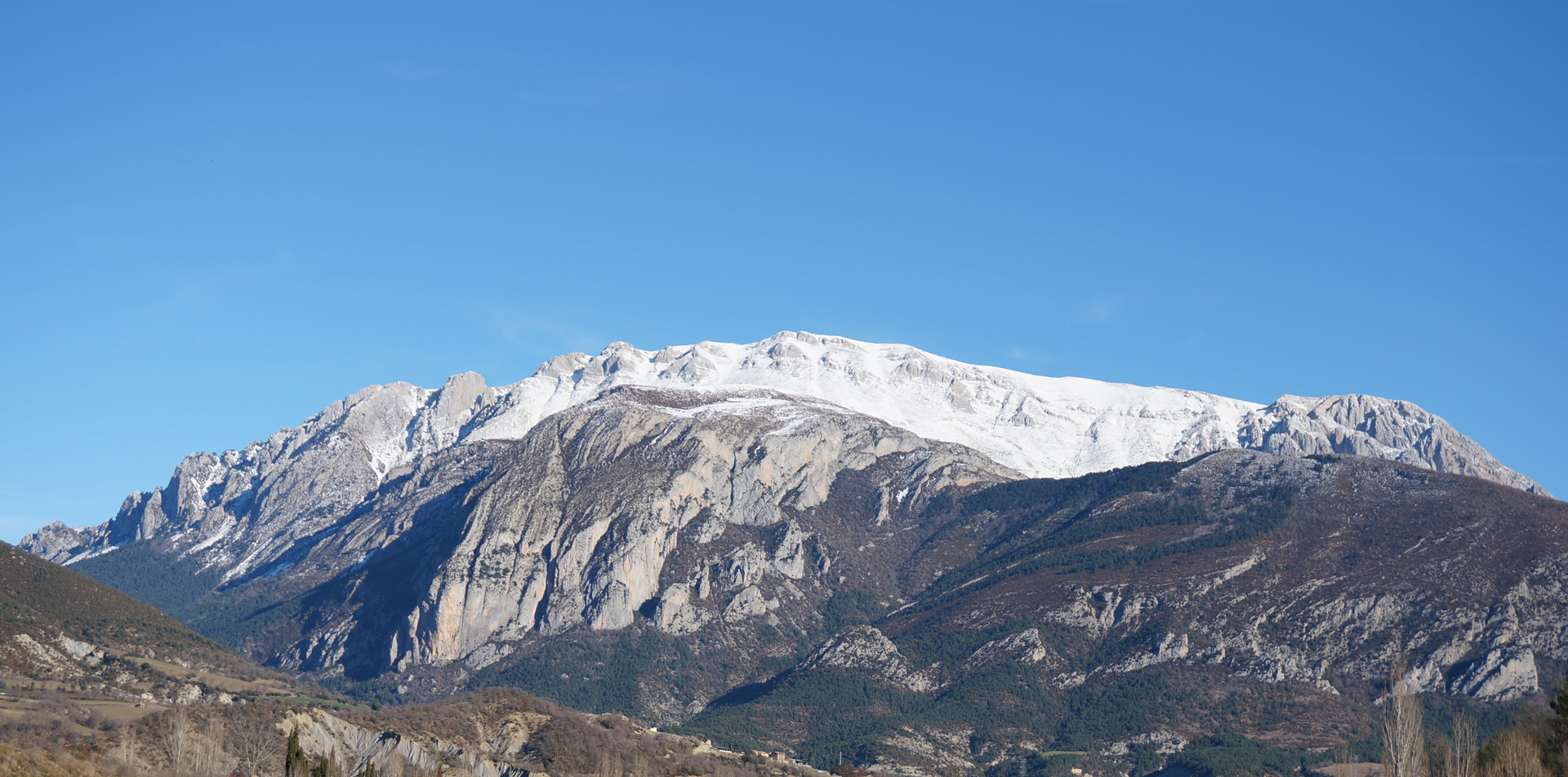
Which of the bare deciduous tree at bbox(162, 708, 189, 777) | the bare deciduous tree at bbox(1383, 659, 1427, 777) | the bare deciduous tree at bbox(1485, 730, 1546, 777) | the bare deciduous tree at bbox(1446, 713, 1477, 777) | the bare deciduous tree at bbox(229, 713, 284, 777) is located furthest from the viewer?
the bare deciduous tree at bbox(229, 713, 284, 777)

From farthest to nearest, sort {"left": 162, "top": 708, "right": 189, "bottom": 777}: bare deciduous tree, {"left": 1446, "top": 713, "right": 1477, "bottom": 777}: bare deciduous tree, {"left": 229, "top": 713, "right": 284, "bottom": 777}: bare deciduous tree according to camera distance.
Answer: {"left": 229, "top": 713, "right": 284, "bottom": 777}: bare deciduous tree, {"left": 162, "top": 708, "right": 189, "bottom": 777}: bare deciduous tree, {"left": 1446, "top": 713, "right": 1477, "bottom": 777}: bare deciduous tree

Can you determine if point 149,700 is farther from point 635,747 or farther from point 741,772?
point 741,772

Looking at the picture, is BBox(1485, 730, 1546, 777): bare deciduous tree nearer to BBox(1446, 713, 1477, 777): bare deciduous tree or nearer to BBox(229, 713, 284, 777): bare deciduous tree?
BBox(1446, 713, 1477, 777): bare deciduous tree

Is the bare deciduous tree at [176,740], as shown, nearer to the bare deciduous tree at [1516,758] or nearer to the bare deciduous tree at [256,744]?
the bare deciduous tree at [256,744]

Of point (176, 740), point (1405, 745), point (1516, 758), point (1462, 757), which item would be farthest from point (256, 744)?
point (1516, 758)

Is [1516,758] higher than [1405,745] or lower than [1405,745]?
lower

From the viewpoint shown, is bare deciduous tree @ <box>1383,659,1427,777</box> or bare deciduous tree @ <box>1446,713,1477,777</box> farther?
bare deciduous tree @ <box>1383,659,1427,777</box>

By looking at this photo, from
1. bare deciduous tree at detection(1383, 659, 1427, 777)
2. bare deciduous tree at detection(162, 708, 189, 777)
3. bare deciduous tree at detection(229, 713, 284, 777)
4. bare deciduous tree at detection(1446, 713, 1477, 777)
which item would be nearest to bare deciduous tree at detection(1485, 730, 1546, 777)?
bare deciduous tree at detection(1446, 713, 1477, 777)

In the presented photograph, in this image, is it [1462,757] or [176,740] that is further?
[176,740]

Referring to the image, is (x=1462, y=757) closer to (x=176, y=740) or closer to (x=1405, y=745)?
(x=1405, y=745)

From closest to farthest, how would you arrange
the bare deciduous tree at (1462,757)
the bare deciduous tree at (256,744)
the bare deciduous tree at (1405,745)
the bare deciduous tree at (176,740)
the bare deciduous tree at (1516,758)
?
1. the bare deciduous tree at (1516,758)
2. the bare deciduous tree at (1462,757)
3. the bare deciduous tree at (1405,745)
4. the bare deciduous tree at (176,740)
5. the bare deciduous tree at (256,744)

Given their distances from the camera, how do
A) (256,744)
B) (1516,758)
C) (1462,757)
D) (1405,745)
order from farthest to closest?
(256,744) → (1462,757) → (1405,745) → (1516,758)

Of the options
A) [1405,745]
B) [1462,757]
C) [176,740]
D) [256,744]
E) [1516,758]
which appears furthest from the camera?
[256,744]

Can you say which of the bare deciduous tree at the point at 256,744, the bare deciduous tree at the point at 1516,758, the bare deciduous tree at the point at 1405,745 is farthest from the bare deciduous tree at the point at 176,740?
the bare deciduous tree at the point at 1516,758
